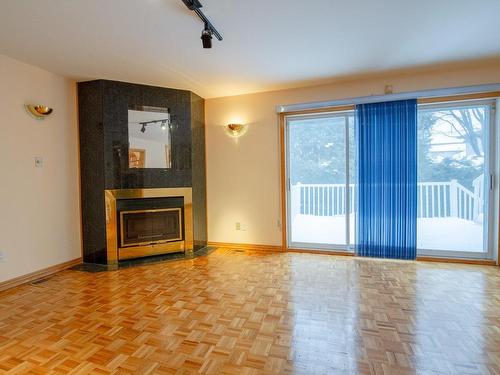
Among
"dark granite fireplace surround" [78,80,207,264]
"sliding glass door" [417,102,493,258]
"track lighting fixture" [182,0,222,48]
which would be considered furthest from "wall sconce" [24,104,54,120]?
"sliding glass door" [417,102,493,258]

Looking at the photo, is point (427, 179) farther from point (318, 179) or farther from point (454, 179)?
point (318, 179)

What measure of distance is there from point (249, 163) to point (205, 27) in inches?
88.6

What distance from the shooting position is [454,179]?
352 centimetres

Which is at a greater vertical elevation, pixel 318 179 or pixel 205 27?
pixel 205 27

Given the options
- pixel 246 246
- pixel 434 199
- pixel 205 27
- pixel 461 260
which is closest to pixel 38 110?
pixel 205 27

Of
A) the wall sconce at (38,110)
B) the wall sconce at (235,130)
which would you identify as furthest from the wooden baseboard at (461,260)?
the wall sconce at (38,110)

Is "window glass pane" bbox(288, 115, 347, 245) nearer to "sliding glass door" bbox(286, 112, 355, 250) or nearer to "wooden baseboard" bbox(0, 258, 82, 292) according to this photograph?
"sliding glass door" bbox(286, 112, 355, 250)

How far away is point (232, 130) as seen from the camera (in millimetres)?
4246

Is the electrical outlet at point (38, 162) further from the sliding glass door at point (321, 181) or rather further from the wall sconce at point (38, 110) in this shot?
the sliding glass door at point (321, 181)

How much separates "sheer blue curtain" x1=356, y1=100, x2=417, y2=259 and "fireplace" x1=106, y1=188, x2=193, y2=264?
8.23 ft

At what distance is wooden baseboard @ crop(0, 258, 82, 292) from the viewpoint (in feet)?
9.34

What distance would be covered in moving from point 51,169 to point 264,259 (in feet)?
9.68

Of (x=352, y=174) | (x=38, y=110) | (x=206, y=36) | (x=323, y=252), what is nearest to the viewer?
(x=206, y=36)

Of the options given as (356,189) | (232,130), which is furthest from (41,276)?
(356,189)
